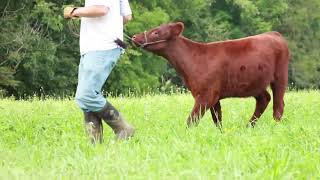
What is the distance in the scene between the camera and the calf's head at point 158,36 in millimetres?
8625

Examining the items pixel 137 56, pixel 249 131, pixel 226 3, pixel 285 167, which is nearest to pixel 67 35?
pixel 137 56

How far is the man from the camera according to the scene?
6824mm

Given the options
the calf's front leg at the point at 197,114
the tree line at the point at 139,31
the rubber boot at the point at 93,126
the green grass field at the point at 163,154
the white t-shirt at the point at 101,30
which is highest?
the white t-shirt at the point at 101,30

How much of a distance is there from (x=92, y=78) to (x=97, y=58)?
22 centimetres

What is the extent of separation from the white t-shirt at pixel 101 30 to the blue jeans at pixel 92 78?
0.08 meters

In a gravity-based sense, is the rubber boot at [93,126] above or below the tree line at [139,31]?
above

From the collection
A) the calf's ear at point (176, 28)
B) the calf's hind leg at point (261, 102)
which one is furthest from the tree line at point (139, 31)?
the calf's ear at point (176, 28)

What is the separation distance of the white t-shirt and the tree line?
19341mm

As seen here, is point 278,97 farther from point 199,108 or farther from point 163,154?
point 163,154

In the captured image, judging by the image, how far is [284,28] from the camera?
51719mm

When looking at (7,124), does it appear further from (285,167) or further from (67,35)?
(67,35)

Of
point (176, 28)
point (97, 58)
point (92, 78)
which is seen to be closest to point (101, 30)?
point (97, 58)

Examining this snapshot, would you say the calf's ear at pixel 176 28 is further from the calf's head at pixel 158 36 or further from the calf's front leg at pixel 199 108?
the calf's front leg at pixel 199 108

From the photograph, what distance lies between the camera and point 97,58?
22.5ft
